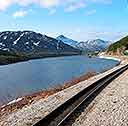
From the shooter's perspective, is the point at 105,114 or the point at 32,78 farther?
the point at 32,78

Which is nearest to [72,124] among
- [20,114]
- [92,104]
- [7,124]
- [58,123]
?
[58,123]

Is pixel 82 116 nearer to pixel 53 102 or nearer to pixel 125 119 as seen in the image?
pixel 125 119

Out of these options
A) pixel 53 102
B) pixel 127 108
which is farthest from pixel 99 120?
pixel 53 102

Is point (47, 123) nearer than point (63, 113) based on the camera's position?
Yes

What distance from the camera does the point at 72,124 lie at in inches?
540

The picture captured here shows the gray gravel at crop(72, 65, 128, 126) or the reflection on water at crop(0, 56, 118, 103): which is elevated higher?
the gray gravel at crop(72, 65, 128, 126)

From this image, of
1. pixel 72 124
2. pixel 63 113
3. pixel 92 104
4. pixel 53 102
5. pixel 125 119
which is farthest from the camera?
pixel 53 102

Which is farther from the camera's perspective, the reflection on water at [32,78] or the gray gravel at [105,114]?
the reflection on water at [32,78]

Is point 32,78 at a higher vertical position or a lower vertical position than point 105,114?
lower

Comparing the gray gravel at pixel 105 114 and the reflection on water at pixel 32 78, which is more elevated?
the gray gravel at pixel 105 114

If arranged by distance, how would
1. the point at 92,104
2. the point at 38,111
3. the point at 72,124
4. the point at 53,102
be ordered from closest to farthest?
the point at 72,124 < the point at 38,111 < the point at 92,104 < the point at 53,102

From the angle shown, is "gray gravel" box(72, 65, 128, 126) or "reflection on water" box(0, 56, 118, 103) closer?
"gray gravel" box(72, 65, 128, 126)

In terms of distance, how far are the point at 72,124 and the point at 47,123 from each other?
107 centimetres

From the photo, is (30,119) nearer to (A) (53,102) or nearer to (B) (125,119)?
(B) (125,119)
